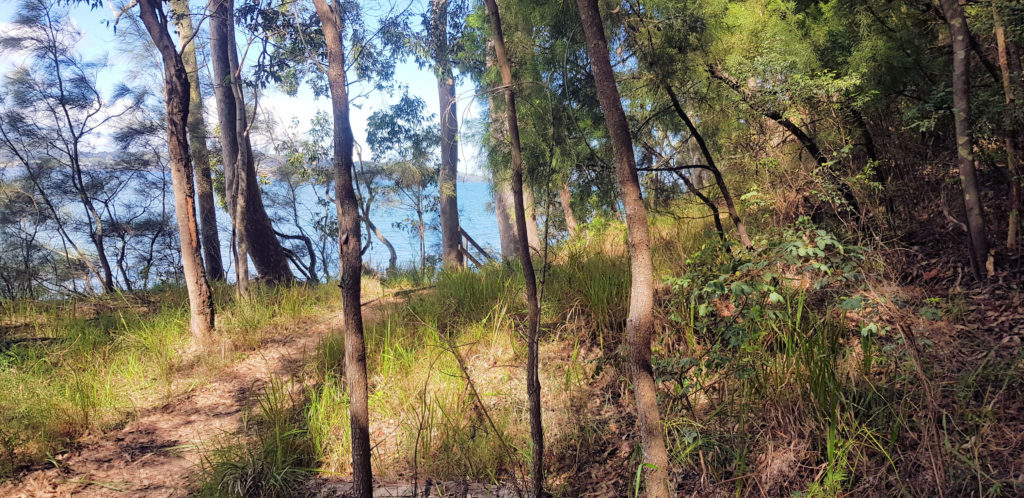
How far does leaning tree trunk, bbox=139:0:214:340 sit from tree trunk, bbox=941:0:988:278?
25.1ft

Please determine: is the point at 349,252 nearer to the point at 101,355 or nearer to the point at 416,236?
the point at 101,355

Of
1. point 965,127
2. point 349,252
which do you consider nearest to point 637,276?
point 349,252

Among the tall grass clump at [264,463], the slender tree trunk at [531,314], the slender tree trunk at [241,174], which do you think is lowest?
the tall grass clump at [264,463]

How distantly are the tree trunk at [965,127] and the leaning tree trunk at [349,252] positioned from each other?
4.94 metres

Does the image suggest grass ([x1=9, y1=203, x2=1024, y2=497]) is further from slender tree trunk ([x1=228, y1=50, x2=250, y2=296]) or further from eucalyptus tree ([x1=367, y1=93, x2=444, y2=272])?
eucalyptus tree ([x1=367, y1=93, x2=444, y2=272])

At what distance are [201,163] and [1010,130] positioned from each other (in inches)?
538

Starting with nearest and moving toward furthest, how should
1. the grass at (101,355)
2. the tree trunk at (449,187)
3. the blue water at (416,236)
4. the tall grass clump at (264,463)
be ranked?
the tall grass clump at (264,463) → the grass at (101,355) → the tree trunk at (449,187) → the blue water at (416,236)

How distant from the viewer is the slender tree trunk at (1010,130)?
175 inches

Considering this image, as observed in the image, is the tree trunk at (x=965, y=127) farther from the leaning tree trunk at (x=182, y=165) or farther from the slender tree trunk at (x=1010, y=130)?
the leaning tree trunk at (x=182, y=165)

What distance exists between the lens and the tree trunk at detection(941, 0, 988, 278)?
4.45 m

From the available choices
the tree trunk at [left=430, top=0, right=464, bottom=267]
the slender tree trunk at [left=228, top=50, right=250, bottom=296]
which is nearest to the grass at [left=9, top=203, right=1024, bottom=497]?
the slender tree trunk at [left=228, top=50, right=250, bottom=296]

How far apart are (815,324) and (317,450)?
3823mm

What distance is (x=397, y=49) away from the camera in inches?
360

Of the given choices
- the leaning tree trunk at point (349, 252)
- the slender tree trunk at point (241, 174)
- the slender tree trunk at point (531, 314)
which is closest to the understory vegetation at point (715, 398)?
the slender tree trunk at point (531, 314)
